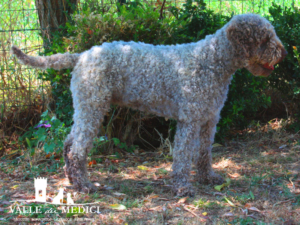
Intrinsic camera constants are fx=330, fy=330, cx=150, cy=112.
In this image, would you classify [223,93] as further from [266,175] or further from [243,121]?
A: [243,121]

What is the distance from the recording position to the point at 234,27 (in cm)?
291

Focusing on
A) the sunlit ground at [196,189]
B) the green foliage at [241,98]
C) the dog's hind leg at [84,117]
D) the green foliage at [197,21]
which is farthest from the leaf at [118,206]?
the green foliage at [197,21]

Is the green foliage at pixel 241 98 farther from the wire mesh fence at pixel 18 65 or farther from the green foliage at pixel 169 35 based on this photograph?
the wire mesh fence at pixel 18 65

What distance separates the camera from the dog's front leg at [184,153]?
10.1 feet

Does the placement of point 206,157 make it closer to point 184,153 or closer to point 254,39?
point 184,153

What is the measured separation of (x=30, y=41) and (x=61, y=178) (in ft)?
7.82

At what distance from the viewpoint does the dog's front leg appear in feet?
10.1

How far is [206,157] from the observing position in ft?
11.3

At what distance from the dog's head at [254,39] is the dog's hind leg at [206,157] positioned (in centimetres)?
73

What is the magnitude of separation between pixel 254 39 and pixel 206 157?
1275 millimetres

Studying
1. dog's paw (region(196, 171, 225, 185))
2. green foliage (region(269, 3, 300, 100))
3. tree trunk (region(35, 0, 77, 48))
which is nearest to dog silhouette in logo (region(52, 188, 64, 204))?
dog's paw (region(196, 171, 225, 185))

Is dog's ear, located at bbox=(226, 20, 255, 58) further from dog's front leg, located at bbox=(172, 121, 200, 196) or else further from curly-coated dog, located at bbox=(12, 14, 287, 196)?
dog's front leg, located at bbox=(172, 121, 200, 196)

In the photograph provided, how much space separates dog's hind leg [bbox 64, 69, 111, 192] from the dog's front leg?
2.54ft

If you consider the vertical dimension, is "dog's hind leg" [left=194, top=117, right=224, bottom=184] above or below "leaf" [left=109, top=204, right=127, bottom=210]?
above
